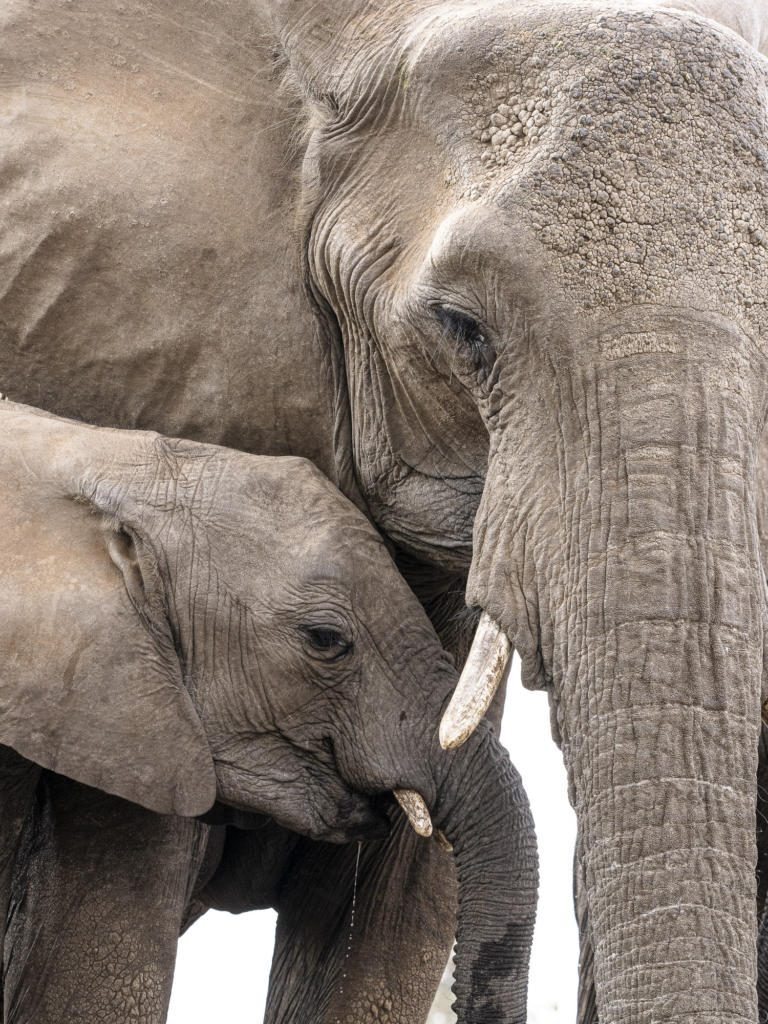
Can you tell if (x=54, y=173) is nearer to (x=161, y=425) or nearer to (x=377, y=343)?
(x=161, y=425)

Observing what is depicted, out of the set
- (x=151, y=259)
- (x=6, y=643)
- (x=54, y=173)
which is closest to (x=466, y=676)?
(x=6, y=643)

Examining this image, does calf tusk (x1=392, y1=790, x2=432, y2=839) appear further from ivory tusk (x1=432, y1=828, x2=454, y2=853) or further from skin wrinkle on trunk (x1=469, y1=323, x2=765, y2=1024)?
skin wrinkle on trunk (x1=469, y1=323, x2=765, y2=1024)

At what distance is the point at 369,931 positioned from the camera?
3.37 metres

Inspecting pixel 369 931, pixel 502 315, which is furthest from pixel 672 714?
pixel 369 931

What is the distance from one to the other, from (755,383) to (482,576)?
17.5 inches

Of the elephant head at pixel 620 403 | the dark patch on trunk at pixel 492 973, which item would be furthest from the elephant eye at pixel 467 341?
the dark patch on trunk at pixel 492 973

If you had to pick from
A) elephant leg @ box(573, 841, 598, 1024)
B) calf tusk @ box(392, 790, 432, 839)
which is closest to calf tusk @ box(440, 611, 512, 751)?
elephant leg @ box(573, 841, 598, 1024)

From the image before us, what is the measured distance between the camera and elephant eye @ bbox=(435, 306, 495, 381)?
97.3 inches

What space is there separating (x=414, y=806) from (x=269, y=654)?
0.32 metres

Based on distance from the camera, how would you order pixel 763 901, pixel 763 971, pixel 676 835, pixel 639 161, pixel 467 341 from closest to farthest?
pixel 676 835
pixel 639 161
pixel 467 341
pixel 763 971
pixel 763 901

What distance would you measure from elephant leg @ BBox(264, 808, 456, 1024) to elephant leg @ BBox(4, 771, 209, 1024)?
44cm

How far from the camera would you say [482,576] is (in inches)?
95.8

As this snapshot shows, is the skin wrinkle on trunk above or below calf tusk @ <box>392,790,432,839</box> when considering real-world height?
above

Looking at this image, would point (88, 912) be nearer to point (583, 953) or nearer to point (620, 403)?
point (583, 953)
